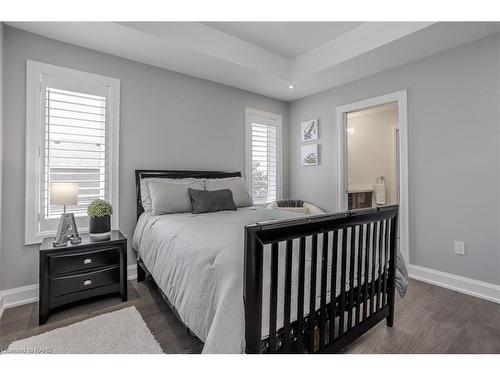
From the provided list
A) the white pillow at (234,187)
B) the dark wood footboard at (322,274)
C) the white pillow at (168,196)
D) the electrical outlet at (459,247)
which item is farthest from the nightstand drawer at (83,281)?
the electrical outlet at (459,247)

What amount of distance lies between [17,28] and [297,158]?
12.3 feet

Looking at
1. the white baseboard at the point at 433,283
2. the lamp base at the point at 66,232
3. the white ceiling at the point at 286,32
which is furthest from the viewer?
the white ceiling at the point at 286,32

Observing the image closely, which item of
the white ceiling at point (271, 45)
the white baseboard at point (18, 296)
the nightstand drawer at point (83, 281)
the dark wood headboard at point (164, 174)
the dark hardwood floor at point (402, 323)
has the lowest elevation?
the dark hardwood floor at point (402, 323)

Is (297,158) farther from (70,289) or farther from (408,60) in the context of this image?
(70,289)

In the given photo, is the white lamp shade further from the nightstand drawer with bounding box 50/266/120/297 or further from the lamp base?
the nightstand drawer with bounding box 50/266/120/297

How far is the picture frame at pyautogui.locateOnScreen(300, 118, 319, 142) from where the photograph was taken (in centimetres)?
409

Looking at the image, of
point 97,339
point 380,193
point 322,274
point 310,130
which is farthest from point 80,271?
point 380,193

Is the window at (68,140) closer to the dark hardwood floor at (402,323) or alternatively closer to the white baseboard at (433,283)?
the white baseboard at (433,283)

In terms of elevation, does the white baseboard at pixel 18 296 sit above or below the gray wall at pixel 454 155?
below

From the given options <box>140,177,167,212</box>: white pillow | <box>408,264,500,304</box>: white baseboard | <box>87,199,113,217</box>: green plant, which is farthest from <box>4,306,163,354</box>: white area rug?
<box>408,264,500,304</box>: white baseboard

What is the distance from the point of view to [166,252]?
1868 mm

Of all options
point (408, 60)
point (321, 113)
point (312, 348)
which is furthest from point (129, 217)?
point (408, 60)

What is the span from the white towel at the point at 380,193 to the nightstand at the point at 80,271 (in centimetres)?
499

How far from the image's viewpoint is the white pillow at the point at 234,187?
3.17 metres
